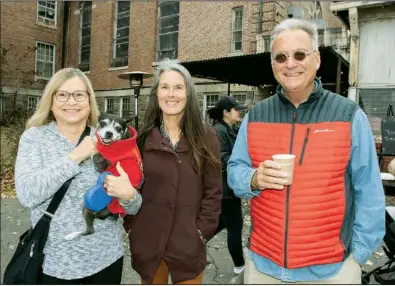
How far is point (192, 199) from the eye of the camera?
2.62 metres

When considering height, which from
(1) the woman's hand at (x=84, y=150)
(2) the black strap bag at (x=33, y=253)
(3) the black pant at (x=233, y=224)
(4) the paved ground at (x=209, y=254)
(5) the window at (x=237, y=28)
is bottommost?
(4) the paved ground at (x=209, y=254)

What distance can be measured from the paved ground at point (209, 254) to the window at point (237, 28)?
12.5 m

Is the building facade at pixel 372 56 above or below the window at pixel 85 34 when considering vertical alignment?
below

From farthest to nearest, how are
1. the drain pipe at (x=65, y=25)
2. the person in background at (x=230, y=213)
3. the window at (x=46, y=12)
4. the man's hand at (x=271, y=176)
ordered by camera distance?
the drain pipe at (x=65, y=25) → the window at (x=46, y=12) → the person in background at (x=230, y=213) → the man's hand at (x=271, y=176)

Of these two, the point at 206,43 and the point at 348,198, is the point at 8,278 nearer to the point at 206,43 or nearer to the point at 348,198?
the point at 348,198

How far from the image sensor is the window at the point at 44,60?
84.7ft

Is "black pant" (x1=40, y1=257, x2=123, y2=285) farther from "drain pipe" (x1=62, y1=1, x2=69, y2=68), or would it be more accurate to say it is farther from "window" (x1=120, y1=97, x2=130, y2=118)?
"drain pipe" (x1=62, y1=1, x2=69, y2=68)

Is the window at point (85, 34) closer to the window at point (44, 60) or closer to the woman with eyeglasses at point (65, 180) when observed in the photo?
the window at point (44, 60)

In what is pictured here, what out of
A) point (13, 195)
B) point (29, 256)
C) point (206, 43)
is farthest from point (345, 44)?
point (29, 256)

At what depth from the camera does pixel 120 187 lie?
7.54ft

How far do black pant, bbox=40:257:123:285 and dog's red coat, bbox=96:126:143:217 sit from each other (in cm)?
37

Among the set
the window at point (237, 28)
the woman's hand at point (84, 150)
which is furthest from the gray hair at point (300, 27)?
the window at point (237, 28)

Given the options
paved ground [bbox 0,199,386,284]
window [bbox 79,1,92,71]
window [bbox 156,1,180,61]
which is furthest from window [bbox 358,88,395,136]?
window [bbox 79,1,92,71]

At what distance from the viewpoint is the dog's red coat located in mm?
2457
